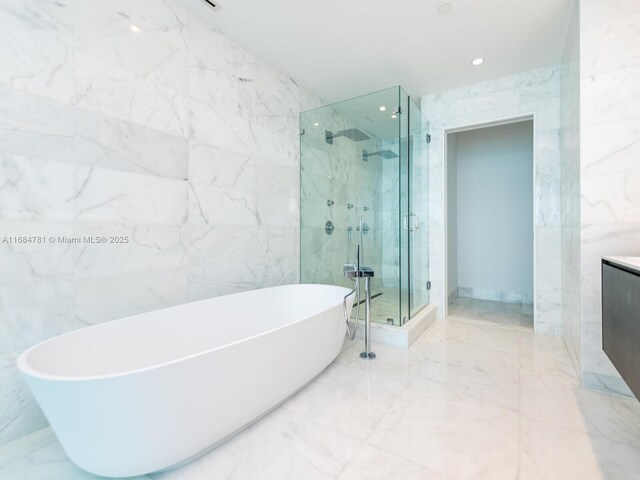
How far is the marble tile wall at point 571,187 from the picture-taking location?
6.59ft

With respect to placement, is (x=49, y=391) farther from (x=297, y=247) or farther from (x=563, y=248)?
(x=563, y=248)

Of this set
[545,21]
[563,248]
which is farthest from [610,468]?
[545,21]

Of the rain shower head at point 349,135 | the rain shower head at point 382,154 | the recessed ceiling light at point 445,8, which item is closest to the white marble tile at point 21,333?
the rain shower head at point 349,135

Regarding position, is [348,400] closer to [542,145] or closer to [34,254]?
[34,254]

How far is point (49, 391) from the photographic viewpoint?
3.24 feet

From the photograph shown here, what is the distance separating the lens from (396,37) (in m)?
2.39

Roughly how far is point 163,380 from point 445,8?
270 cm

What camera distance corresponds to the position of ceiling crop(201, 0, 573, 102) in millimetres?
2088

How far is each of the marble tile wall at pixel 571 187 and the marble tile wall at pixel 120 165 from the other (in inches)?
91.3

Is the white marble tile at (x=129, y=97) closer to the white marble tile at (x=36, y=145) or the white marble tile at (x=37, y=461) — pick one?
the white marble tile at (x=36, y=145)

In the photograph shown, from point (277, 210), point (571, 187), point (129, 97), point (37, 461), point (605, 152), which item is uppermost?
point (129, 97)

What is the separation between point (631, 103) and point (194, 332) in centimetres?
298

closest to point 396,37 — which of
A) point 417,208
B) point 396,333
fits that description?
point 417,208

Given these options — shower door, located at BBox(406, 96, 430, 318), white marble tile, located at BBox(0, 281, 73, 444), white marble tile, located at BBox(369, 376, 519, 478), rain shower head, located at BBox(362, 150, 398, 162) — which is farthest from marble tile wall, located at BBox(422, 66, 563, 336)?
white marble tile, located at BBox(0, 281, 73, 444)
